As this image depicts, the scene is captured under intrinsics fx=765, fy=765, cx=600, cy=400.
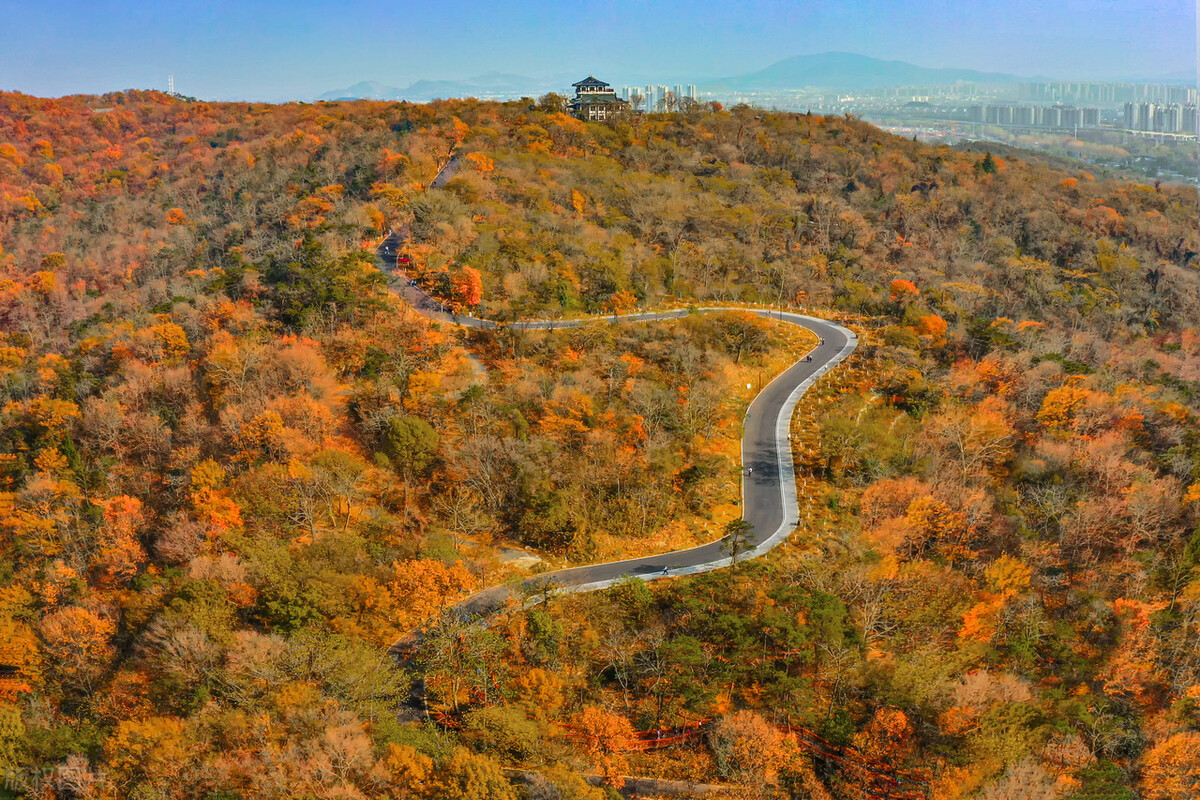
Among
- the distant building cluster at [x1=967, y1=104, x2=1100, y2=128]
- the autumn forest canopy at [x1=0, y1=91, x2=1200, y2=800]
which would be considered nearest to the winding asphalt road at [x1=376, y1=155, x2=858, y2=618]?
the autumn forest canopy at [x1=0, y1=91, x2=1200, y2=800]

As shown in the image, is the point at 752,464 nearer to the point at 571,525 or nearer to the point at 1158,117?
the point at 571,525

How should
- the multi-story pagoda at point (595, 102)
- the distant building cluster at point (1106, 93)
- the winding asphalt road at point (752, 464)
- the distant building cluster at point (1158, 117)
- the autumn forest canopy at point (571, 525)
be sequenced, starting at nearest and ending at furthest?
the autumn forest canopy at point (571, 525) → the winding asphalt road at point (752, 464) → the multi-story pagoda at point (595, 102) → the distant building cluster at point (1158, 117) → the distant building cluster at point (1106, 93)

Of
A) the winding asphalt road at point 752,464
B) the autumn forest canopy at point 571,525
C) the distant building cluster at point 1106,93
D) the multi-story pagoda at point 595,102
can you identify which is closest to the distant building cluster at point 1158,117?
the distant building cluster at point 1106,93

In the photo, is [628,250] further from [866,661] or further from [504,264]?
[866,661]

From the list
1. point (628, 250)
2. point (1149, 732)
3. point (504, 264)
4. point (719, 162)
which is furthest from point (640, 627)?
point (719, 162)

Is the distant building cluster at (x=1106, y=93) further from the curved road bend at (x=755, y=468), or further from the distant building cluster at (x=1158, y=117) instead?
the curved road bend at (x=755, y=468)

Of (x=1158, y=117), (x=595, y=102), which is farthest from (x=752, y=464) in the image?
(x=1158, y=117)

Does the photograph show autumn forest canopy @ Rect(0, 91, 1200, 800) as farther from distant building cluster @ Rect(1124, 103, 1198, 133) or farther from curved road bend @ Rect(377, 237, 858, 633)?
distant building cluster @ Rect(1124, 103, 1198, 133)
